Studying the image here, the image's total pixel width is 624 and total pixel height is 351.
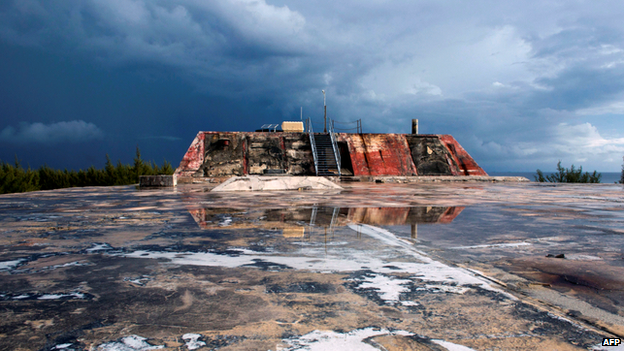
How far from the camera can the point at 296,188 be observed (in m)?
12.6

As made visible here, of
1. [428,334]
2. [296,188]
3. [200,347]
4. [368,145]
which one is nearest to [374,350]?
[428,334]

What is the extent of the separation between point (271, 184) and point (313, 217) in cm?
700

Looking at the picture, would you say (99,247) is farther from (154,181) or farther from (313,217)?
(154,181)

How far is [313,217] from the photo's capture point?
5465 mm

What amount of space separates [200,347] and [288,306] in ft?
1.81

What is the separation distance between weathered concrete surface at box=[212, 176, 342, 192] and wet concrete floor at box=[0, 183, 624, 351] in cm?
728

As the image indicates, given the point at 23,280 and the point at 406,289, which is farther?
the point at 23,280

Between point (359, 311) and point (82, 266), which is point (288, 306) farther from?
point (82, 266)

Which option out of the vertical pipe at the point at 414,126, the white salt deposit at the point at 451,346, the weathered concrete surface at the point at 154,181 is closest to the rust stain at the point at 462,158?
the vertical pipe at the point at 414,126

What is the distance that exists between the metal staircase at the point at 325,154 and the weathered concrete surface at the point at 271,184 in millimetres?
6645

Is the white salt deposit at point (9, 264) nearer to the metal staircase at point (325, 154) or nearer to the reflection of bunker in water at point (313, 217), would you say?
the reflection of bunker in water at point (313, 217)

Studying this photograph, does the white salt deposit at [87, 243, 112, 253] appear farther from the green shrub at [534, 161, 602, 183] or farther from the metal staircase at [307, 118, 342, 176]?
the green shrub at [534, 161, 602, 183]

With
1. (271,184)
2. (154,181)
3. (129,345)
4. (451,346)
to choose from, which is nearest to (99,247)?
(129,345)

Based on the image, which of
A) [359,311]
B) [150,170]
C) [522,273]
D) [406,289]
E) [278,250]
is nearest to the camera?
[359,311]
